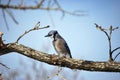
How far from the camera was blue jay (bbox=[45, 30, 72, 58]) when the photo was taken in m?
5.03

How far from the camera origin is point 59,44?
17.0 ft

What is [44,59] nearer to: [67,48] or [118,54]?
[118,54]

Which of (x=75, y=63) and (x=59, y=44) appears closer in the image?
(x=75, y=63)

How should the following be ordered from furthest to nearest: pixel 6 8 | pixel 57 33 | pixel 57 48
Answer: pixel 57 33, pixel 57 48, pixel 6 8

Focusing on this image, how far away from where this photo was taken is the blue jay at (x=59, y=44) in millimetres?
5031

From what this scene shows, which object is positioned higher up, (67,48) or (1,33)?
(1,33)

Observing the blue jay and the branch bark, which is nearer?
the branch bark

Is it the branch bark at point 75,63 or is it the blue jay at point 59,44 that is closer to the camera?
the branch bark at point 75,63

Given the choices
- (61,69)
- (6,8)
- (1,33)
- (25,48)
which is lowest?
(61,69)

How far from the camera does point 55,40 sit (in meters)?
5.28

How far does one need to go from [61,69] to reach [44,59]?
27 centimetres

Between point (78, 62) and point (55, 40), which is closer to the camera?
point (78, 62)

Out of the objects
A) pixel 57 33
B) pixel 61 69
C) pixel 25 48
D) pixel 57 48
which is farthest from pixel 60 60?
pixel 57 33

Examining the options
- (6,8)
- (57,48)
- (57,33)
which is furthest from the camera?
(57,33)
